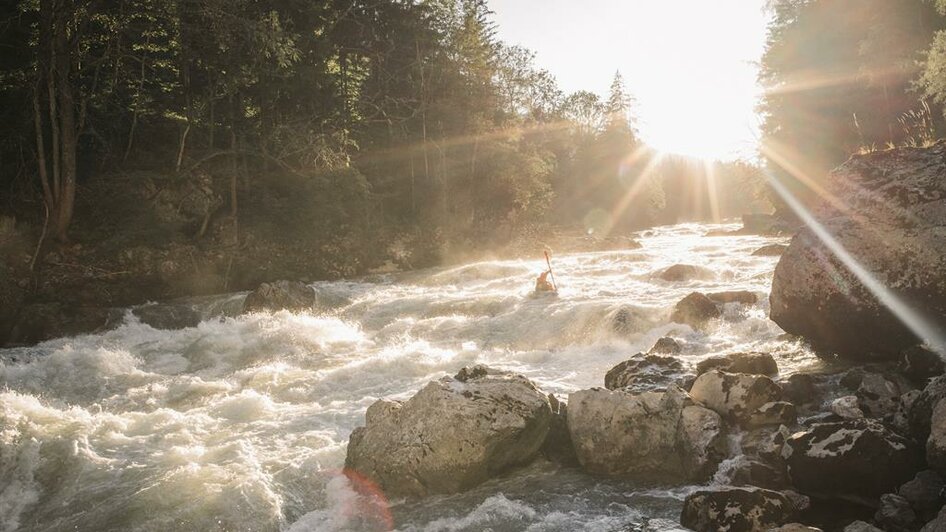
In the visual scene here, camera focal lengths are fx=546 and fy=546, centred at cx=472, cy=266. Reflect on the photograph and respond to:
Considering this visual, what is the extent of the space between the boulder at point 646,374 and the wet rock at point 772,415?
133 centimetres

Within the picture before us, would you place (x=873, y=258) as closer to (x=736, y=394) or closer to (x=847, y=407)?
(x=847, y=407)

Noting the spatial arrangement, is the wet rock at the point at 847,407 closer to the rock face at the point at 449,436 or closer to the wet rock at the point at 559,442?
the wet rock at the point at 559,442

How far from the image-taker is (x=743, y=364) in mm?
7980

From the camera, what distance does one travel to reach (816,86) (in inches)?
1205

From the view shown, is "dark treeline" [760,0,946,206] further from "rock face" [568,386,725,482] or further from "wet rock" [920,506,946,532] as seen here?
"wet rock" [920,506,946,532]

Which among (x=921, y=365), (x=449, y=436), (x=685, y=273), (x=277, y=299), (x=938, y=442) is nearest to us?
(x=938, y=442)

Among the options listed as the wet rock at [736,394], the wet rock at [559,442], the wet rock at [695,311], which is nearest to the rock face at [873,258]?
the wet rock at [695,311]

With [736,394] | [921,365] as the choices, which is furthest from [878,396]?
[736,394]

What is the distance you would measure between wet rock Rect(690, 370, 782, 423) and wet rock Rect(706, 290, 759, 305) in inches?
232

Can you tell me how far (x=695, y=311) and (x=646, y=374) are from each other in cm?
416

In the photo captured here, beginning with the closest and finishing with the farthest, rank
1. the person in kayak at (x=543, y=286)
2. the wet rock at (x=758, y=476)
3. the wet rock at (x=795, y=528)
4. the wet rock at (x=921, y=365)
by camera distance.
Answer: the wet rock at (x=795, y=528) → the wet rock at (x=758, y=476) → the wet rock at (x=921, y=365) → the person in kayak at (x=543, y=286)

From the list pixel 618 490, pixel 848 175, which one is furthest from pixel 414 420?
pixel 848 175

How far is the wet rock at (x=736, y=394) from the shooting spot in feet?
21.6

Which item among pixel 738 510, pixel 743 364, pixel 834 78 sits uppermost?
pixel 834 78
